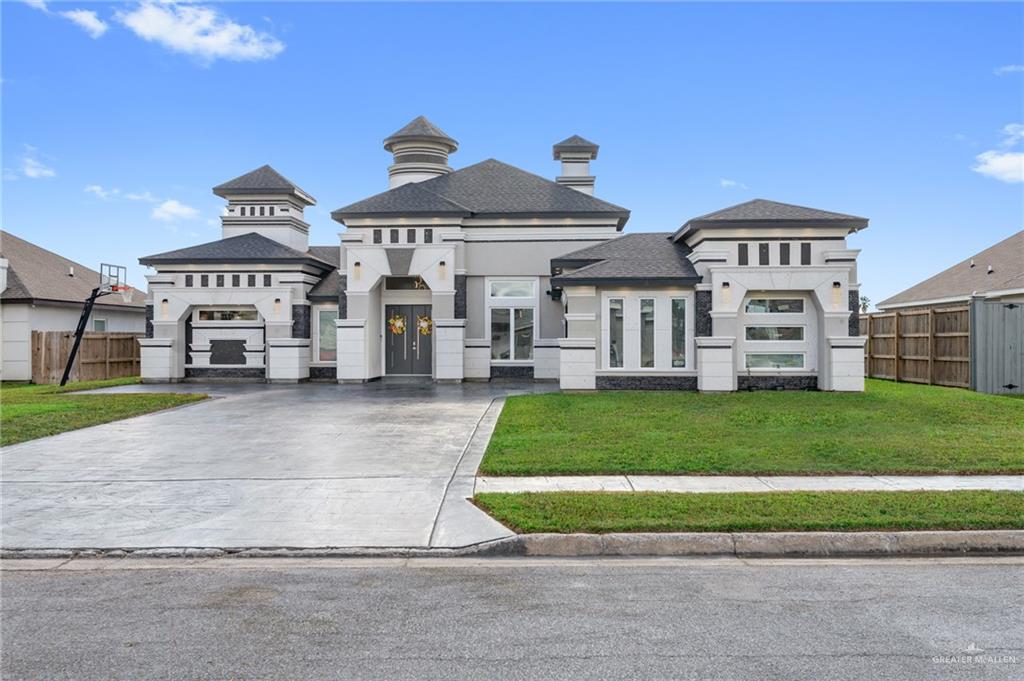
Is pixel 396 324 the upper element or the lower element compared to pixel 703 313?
lower

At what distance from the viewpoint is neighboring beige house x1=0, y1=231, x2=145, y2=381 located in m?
28.0

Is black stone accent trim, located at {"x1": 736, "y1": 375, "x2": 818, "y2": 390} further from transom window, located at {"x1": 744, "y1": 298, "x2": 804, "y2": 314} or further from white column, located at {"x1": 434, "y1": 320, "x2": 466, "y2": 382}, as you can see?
A: white column, located at {"x1": 434, "y1": 320, "x2": 466, "y2": 382}

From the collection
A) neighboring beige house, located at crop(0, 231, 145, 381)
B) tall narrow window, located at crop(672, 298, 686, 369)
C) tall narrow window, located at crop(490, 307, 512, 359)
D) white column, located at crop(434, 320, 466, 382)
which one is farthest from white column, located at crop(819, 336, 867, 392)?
neighboring beige house, located at crop(0, 231, 145, 381)

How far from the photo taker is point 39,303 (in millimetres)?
28406

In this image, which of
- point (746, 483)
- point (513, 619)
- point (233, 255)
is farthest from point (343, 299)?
point (513, 619)

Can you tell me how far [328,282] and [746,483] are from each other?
20.7 m

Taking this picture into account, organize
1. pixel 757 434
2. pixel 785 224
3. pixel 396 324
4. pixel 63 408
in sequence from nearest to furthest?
pixel 757 434, pixel 63 408, pixel 785 224, pixel 396 324

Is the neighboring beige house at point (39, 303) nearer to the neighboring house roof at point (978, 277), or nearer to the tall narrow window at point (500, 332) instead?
the tall narrow window at point (500, 332)

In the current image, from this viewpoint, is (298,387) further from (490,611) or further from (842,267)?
Answer: (490,611)

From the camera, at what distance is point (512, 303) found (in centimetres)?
2550

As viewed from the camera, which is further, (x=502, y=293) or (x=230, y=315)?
(x=230, y=315)

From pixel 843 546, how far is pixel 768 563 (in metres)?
0.86

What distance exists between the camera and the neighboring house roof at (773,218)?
19.8 metres

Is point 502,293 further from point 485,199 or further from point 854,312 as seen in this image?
point 854,312
